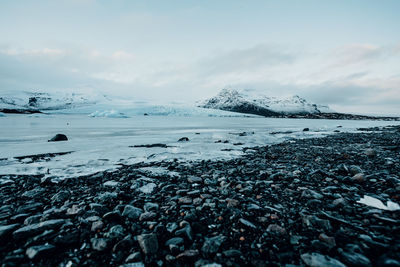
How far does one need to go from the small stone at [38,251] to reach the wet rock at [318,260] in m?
1.98

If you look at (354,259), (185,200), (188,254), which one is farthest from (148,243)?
(354,259)

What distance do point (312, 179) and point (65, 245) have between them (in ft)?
11.9

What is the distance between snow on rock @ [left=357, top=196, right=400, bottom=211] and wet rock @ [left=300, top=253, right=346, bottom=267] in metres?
1.45

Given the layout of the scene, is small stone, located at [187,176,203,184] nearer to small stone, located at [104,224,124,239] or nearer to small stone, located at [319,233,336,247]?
small stone, located at [104,224,124,239]

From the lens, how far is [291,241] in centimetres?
169

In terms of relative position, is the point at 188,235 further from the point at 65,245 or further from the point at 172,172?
the point at 172,172

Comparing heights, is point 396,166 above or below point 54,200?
above

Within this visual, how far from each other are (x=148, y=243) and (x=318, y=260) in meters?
1.32

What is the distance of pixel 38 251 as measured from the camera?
1.49 meters

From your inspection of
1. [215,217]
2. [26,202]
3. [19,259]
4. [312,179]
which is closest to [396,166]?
[312,179]

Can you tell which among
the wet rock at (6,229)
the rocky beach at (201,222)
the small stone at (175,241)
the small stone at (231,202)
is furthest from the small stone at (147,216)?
the wet rock at (6,229)

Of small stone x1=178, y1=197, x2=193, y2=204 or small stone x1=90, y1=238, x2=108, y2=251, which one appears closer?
small stone x1=90, y1=238, x2=108, y2=251

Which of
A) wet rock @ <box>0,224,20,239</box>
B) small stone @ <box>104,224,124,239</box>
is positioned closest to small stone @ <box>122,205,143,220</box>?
small stone @ <box>104,224,124,239</box>

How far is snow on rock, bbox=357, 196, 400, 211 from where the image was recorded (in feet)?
7.41
